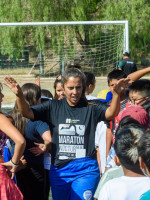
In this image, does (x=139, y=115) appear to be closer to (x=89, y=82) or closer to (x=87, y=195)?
(x=87, y=195)

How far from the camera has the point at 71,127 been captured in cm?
331

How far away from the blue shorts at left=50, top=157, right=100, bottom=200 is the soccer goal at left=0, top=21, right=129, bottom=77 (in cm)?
992

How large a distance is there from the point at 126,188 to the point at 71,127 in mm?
1164

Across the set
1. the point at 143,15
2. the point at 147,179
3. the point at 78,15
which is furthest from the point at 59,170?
the point at 143,15

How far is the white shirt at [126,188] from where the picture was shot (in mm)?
2244

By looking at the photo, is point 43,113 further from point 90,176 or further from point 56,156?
point 90,176

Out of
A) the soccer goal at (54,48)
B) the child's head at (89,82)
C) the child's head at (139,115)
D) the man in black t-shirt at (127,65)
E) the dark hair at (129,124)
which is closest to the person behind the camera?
the dark hair at (129,124)

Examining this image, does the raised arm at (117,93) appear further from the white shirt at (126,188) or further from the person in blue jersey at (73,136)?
the white shirt at (126,188)

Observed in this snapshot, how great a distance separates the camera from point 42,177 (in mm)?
3865

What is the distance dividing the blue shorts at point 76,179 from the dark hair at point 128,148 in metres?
0.99

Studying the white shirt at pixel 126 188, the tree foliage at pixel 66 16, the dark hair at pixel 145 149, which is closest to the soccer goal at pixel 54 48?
the tree foliage at pixel 66 16

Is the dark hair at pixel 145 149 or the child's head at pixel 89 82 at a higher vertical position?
the dark hair at pixel 145 149

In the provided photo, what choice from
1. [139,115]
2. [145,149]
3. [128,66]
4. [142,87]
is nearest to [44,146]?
[139,115]

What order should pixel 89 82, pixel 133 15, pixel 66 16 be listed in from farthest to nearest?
pixel 133 15, pixel 66 16, pixel 89 82
